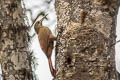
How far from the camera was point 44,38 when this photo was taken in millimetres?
3070

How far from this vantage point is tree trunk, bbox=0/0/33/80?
126 inches

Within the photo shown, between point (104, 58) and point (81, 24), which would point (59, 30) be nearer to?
point (81, 24)

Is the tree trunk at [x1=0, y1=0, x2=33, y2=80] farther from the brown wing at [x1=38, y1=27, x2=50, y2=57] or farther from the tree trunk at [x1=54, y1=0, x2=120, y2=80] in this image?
the tree trunk at [x1=54, y1=0, x2=120, y2=80]

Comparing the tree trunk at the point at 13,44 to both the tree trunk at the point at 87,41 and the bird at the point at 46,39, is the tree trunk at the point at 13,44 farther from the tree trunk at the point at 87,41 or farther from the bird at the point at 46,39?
the tree trunk at the point at 87,41

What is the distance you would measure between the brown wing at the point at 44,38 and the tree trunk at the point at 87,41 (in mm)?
766

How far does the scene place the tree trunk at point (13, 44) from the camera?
3.19 m

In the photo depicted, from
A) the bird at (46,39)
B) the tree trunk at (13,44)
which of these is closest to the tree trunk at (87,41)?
the bird at (46,39)

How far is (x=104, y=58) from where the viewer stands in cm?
199

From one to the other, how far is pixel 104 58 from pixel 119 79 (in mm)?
231

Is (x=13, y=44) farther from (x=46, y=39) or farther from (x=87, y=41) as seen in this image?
(x=87, y=41)

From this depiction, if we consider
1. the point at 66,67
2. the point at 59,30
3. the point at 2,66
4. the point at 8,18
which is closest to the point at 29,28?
the point at 8,18

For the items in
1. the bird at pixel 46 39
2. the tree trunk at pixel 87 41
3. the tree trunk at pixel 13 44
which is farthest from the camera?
→ the tree trunk at pixel 13 44

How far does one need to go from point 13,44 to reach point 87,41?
1.39 meters

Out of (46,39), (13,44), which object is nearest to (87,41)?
(46,39)
